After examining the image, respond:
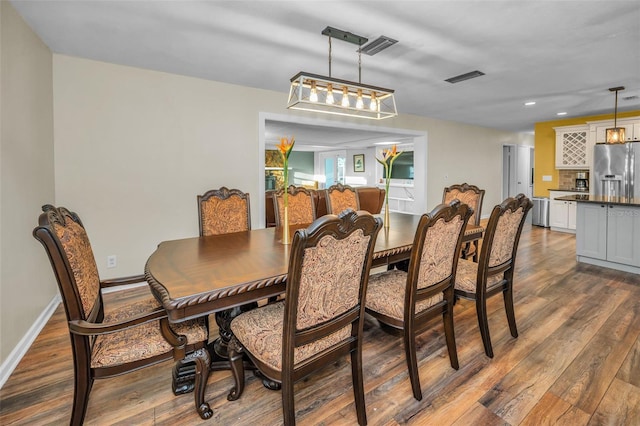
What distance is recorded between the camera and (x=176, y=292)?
1384 millimetres

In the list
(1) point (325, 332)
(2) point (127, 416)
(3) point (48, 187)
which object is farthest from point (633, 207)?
(3) point (48, 187)

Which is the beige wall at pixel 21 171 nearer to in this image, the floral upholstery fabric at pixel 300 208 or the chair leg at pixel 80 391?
the chair leg at pixel 80 391

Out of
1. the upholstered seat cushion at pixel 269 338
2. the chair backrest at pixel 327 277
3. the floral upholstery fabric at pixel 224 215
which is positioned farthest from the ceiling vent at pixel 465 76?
the upholstered seat cushion at pixel 269 338

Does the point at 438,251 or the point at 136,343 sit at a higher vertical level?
the point at 438,251

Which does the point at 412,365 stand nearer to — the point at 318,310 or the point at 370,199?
the point at 318,310

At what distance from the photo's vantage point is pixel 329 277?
4.56ft

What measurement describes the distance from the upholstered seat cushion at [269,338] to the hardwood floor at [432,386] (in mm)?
439

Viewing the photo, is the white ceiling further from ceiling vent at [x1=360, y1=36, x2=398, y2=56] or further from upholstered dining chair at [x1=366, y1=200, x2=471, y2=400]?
upholstered dining chair at [x1=366, y1=200, x2=471, y2=400]

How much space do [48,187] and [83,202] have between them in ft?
1.19

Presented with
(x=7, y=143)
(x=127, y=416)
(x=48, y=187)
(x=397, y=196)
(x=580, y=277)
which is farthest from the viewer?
(x=397, y=196)

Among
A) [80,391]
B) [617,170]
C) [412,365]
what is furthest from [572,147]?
[80,391]

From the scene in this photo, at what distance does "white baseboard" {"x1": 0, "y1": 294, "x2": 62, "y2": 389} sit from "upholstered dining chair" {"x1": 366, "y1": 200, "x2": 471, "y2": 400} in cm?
221

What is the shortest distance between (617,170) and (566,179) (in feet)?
4.53

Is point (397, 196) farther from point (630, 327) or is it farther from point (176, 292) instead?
point (176, 292)
